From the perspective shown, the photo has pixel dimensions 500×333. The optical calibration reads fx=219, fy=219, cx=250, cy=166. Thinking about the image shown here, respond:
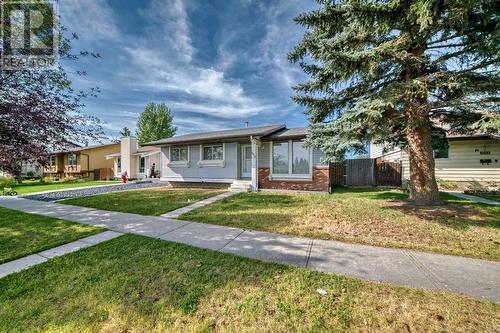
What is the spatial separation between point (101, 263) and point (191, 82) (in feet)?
46.6

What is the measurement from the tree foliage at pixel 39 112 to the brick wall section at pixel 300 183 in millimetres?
8517

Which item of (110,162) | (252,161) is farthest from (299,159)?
(110,162)

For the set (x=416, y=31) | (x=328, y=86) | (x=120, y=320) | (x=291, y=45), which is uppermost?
(x=291, y=45)

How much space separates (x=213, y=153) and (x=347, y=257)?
11.1 m

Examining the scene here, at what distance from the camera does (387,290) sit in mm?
2664

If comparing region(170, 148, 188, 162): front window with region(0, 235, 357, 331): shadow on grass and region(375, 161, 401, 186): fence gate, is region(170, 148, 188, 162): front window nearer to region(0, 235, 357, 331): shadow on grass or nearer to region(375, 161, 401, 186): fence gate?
region(0, 235, 357, 331): shadow on grass

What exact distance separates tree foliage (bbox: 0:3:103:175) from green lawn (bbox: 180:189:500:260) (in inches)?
140

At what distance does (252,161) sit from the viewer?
12102mm

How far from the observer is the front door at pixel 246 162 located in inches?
526

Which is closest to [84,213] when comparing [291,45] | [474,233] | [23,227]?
[23,227]

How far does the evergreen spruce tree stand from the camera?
5.16 meters

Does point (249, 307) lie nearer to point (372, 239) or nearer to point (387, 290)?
point (387, 290)

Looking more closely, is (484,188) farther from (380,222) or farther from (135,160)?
(135,160)

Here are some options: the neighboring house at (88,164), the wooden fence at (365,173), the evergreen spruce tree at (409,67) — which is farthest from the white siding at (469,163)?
the neighboring house at (88,164)
